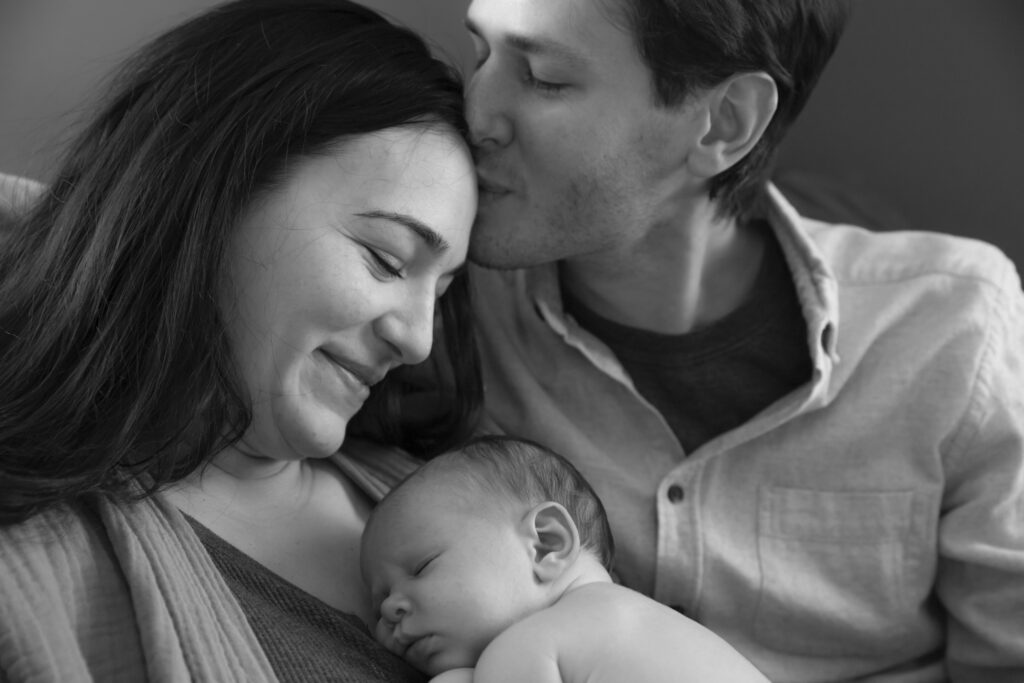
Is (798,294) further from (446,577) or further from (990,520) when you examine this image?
(446,577)

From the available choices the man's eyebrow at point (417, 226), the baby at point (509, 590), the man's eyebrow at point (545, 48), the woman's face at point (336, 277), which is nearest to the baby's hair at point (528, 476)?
the baby at point (509, 590)

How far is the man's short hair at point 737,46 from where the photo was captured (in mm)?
1476

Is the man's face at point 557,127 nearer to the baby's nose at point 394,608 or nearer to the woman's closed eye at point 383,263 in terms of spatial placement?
the woman's closed eye at point 383,263

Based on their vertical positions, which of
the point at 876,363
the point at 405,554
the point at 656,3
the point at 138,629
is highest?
the point at 656,3

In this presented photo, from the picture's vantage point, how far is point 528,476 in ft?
4.25

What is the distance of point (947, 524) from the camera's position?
5.08 ft

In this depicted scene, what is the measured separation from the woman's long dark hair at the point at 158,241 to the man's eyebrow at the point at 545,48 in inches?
8.5

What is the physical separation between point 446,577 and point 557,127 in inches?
23.4

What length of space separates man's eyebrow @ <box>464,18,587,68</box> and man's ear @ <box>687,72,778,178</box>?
21cm

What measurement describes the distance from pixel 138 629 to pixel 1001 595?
3.47 feet

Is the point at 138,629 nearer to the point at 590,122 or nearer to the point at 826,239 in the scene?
Result: the point at 590,122

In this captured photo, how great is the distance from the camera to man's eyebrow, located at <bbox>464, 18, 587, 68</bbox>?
1.45 meters

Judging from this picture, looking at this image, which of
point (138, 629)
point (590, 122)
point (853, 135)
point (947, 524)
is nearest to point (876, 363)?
point (947, 524)

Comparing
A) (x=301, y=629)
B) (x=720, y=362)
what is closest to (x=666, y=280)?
(x=720, y=362)
